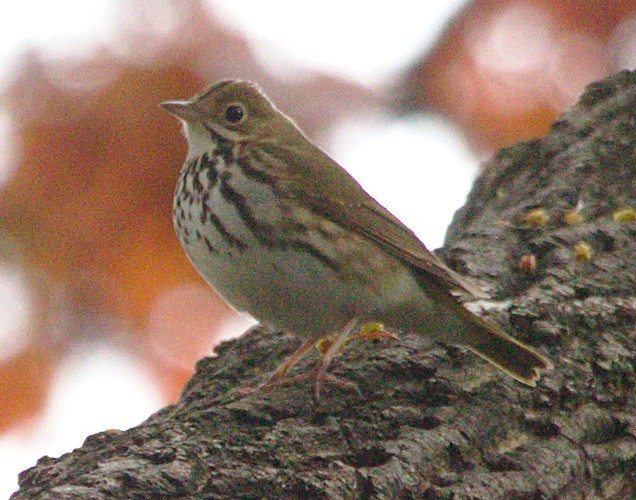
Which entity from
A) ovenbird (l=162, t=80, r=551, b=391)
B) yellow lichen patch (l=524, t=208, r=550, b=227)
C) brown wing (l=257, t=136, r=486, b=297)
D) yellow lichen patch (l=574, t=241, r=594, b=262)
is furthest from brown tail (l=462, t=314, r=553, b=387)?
yellow lichen patch (l=524, t=208, r=550, b=227)

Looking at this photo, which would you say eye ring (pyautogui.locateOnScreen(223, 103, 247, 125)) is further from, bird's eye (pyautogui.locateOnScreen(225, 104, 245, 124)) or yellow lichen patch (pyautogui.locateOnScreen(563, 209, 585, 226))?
yellow lichen patch (pyautogui.locateOnScreen(563, 209, 585, 226))

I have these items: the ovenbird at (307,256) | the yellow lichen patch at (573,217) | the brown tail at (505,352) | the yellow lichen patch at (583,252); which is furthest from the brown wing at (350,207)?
the yellow lichen patch at (573,217)

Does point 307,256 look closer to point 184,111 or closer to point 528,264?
point 528,264

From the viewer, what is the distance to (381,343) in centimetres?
344

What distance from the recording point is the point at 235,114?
423 centimetres

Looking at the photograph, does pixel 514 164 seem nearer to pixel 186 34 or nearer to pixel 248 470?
pixel 186 34

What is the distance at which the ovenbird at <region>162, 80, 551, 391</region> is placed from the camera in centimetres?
351

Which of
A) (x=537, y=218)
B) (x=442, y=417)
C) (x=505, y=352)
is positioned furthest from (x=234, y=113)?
(x=442, y=417)

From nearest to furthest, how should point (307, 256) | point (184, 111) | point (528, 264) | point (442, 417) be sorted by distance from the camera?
point (442, 417) < point (307, 256) < point (528, 264) < point (184, 111)

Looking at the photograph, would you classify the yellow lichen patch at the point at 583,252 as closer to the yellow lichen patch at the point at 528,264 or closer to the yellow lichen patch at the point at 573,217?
the yellow lichen patch at the point at 528,264

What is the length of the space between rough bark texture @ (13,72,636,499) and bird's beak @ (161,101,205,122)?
35.7 inches

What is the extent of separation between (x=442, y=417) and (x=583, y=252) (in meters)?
1.27

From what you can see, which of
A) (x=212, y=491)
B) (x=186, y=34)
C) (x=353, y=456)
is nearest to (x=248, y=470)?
(x=212, y=491)

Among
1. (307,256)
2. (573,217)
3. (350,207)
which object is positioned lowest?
(573,217)
